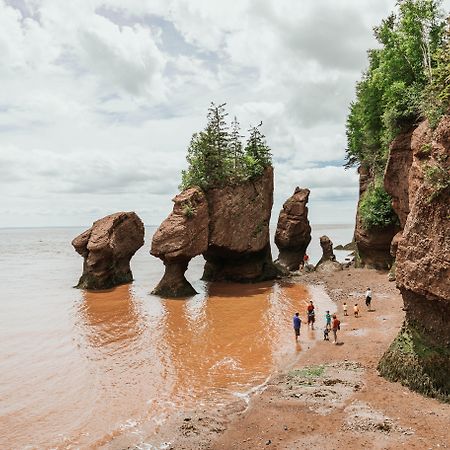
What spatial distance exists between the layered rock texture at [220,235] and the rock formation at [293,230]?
25.7 ft

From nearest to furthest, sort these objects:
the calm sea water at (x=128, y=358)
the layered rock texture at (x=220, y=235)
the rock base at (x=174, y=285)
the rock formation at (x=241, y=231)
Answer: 1. the calm sea water at (x=128, y=358)
2. the layered rock texture at (x=220, y=235)
3. the rock base at (x=174, y=285)
4. the rock formation at (x=241, y=231)

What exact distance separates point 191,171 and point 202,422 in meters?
26.7

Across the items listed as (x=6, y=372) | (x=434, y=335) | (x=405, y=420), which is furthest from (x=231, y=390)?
(x=6, y=372)

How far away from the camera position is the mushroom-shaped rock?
33000mm

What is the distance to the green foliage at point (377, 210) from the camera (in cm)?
3691

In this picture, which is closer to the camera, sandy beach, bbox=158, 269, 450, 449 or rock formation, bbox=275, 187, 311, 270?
sandy beach, bbox=158, 269, 450, 449

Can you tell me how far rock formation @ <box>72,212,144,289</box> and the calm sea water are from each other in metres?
3.06

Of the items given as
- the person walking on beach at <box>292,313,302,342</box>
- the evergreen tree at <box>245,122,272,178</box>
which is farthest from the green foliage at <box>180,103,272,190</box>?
the person walking on beach at <box>292,313,302,342</box>

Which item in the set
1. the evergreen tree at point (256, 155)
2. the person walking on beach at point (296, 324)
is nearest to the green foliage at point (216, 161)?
the evergreen tree at point (256, 155)

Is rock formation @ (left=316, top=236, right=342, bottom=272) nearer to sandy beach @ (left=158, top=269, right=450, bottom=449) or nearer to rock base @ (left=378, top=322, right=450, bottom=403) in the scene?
sandy beach @ (left=158, top=269, right=450, bottom=449)

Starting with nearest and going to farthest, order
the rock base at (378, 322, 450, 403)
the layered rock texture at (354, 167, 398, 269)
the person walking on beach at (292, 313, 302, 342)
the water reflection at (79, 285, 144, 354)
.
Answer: the rock base at (378, 322, 450, 403) < the person walking on beach at (292, 313, 302, 342) < the water reflection at (79, 285, 144, 354) < the layered rock texture at (354, 167, 398, 269)

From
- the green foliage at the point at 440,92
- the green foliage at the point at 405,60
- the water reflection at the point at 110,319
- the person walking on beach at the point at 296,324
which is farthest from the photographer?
the green foliage at the point at 405,60

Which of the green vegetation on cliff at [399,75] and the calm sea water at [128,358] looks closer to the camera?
the calm sea water at [128,358]

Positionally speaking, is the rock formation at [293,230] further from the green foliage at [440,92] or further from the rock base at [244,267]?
the green foliage at [440,92]
